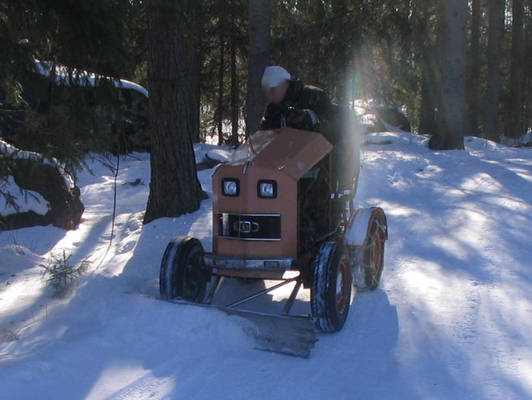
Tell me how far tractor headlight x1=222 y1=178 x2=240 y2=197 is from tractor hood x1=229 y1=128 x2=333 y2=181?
156 mm

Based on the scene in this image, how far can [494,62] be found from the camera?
69.2 feet

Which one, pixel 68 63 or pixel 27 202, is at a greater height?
pixel 68 63

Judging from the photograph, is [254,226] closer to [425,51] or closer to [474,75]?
[425,51]

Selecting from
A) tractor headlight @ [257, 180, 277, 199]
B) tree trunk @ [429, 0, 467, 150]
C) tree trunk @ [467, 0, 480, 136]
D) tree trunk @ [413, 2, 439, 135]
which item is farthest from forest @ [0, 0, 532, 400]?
tree trunk @ [467, 0, 480, 136]

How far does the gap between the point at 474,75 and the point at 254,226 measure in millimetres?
26565

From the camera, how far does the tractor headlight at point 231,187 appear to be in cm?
455

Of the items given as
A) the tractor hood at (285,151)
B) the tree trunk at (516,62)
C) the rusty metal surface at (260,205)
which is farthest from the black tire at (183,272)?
the tree trunk at (516,62)

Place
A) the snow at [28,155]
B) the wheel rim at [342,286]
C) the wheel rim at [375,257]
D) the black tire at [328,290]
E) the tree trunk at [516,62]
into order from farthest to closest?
the tree trunk at [516,62] → the wheel rim at [375,257] → the snow at [28,155] → the wheel rim at [342,286] → the black tire at [328,290]

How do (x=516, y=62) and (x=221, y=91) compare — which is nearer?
(x=221, y=91)

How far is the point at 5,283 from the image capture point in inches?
209

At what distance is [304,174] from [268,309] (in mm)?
1256

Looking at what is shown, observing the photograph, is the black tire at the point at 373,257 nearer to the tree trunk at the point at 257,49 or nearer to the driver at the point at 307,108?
the driver at the point at 307,108

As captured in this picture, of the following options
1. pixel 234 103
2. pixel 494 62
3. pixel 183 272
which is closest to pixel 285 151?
pixel 183 272

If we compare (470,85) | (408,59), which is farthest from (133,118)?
(470,85)
